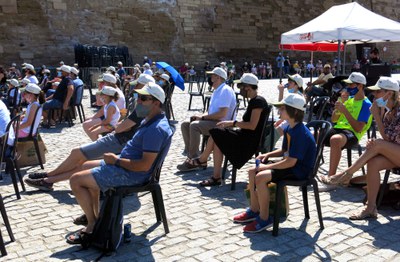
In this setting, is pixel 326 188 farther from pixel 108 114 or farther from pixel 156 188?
pixel 108 114

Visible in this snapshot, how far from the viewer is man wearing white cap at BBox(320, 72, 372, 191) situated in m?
4.94

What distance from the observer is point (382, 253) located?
325cm

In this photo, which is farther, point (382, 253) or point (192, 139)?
point (192, 139)

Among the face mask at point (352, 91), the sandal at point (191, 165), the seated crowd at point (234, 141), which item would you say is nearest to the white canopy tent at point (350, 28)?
the seated crowd at point (234, 141)

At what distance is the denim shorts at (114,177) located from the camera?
3338mm

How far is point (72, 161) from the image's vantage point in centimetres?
464

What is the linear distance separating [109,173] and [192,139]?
2.54 meters

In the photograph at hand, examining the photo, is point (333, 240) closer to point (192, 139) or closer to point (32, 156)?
point (192, 139)

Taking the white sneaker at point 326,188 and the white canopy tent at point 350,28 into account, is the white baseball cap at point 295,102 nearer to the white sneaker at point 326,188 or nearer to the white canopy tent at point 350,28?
the white sneaker at point 326,188

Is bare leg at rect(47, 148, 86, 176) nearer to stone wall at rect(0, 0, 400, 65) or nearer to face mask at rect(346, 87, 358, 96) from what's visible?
face mask at rect(346, 87, 358, 96)

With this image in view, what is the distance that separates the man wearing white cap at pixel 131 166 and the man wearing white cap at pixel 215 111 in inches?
82.1

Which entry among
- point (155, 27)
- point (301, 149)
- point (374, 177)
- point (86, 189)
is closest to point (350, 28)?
point (374, 177)

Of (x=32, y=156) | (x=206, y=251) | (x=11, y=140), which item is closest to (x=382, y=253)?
(x=206, y=251)

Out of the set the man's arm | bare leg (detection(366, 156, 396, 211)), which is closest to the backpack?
bare leg (detection(366, 156, 396, 211))
